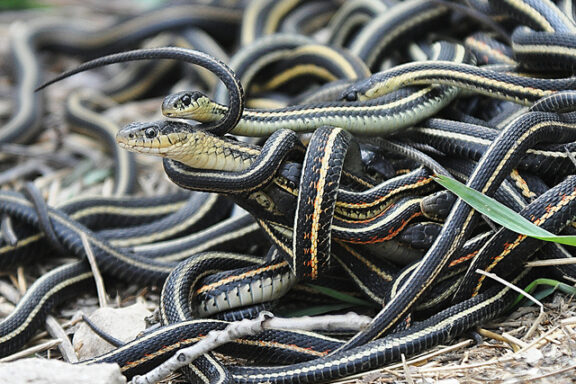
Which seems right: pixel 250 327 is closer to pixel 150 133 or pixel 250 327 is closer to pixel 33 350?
pixel 150 133

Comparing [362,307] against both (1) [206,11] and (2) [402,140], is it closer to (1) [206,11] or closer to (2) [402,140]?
(2) [402,140]

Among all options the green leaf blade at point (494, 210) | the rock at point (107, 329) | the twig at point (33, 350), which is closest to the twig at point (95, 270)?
the rock at point (107, 329)

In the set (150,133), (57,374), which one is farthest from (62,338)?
(150,133)

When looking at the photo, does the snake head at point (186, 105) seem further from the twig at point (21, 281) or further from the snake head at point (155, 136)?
the twig at point (21, 281)

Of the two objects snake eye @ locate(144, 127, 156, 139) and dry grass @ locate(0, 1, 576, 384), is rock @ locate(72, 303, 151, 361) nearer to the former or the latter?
dry grass @ locate(0, 1, 576, 384)

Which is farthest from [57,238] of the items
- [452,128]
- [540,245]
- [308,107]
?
[540,245]

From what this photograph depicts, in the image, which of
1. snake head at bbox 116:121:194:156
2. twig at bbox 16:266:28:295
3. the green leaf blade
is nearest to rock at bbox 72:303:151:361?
twig at bbox 16:266:28:295
